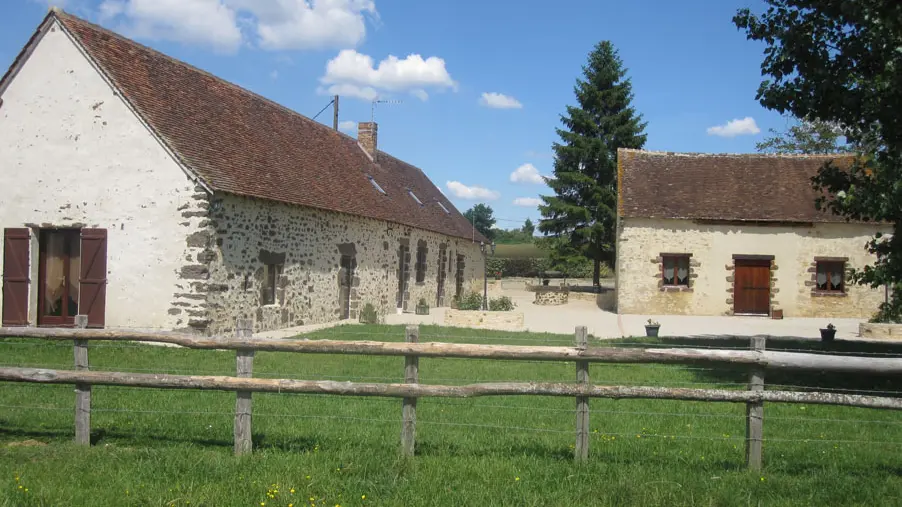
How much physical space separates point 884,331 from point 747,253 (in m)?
6.55

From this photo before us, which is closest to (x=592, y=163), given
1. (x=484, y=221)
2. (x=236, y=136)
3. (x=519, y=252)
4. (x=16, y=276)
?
(x=519, y=252)

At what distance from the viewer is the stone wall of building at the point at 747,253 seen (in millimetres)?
23297

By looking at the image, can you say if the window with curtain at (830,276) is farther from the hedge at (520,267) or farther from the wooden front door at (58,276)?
the wooden front door at (58,276)

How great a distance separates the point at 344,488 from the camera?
15.5ft

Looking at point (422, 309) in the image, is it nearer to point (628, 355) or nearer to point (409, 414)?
point (409, 414)

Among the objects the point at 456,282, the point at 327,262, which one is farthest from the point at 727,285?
the point at 327,262

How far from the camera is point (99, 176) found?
520 inches

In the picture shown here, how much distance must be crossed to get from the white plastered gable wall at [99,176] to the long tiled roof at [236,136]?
416 mm

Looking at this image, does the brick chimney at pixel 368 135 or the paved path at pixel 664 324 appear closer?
the paved path at pixel 664 324

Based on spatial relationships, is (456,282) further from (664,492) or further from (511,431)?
(664,492)

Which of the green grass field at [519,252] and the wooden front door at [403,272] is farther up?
the green grass field at [519,252]

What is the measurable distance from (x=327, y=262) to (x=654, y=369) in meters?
9.42

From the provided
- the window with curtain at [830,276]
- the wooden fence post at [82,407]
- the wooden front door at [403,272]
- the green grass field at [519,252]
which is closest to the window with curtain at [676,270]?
the window with curtain at [830,276]

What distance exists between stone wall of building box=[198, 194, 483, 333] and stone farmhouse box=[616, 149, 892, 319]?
774 centimetres
